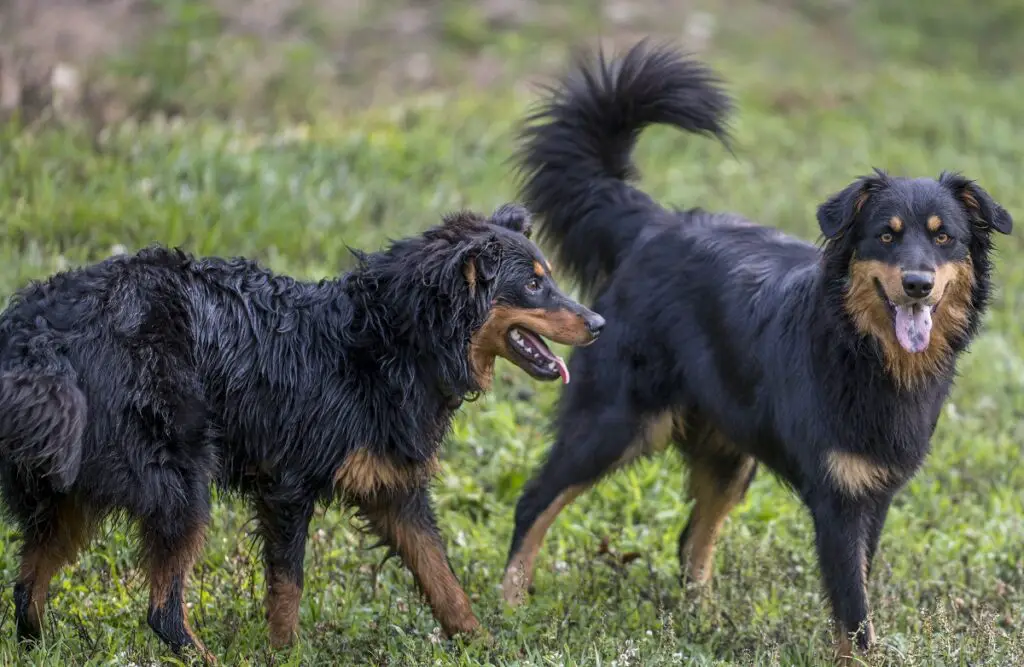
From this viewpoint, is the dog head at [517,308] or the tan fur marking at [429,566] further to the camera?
the tan fur marking at [429,566]

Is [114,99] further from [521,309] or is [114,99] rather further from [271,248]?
[521,309]

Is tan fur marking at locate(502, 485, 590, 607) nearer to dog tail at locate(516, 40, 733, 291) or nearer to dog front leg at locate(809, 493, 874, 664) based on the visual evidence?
dog tail at locate(516, 40, 733, 291)

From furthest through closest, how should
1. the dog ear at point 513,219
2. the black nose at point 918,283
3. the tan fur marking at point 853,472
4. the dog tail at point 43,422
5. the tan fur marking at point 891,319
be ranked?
the dog ear at point 513,219
the tan fur marking at point 853,472
the tan fur marking at point 891,319
the black nose at point 918,283
the dog tail at point 43,422

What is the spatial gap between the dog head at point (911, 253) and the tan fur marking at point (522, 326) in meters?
1.08

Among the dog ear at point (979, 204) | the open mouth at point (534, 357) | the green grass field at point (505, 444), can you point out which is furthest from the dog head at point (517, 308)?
the dog ear at point (979, 204)

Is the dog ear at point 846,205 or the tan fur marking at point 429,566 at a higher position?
the dog ear at point 846,205

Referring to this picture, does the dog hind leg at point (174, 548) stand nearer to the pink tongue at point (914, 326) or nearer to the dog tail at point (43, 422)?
the dog tail at point (43, 422)

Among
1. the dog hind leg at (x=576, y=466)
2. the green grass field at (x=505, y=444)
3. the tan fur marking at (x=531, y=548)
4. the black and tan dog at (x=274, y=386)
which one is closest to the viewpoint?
the black and tan dog at (x=274, y=386)

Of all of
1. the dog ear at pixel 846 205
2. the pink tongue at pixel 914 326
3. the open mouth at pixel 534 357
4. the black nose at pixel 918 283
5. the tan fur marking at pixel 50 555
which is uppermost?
the dog ear at pixel 846 205

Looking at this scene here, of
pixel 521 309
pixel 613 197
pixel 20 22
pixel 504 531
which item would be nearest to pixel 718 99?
pixel 613 197

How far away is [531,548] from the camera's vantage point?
20.9 ft

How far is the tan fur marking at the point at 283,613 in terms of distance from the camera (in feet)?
17.3

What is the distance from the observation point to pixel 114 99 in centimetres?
1102

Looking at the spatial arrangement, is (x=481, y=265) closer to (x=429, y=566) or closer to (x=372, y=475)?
(x=372, y=475)
